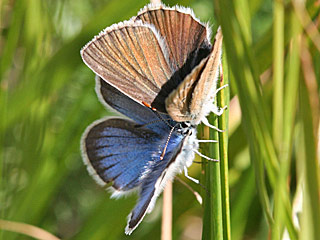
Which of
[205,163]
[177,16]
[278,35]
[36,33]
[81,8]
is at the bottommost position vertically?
[205,163]

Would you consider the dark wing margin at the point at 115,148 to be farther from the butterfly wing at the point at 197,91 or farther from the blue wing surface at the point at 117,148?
the butterfly wing at the point at 197,91

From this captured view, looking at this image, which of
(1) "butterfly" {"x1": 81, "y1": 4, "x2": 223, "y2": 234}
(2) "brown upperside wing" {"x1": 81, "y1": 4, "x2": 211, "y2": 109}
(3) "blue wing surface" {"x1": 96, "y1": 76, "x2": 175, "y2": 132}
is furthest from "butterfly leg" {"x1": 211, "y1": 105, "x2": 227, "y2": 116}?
(3) "blue wing surface" {"x1": 96, "y1": 76, "x2": 175, "y2": 132}

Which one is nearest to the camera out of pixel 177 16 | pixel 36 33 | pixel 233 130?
pixel 177 16

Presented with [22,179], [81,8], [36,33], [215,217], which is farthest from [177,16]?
[81,8]

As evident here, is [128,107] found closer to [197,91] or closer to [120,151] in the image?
[120,151]

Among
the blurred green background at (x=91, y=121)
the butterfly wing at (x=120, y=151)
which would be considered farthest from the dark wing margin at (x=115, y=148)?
the blurred green background at (x=91, y=121)

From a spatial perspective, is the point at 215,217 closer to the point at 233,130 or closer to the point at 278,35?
the point at 278,35

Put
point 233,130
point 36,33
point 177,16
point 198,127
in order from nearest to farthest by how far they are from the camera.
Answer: point 177,16 → point 198,127 → point 233,130 → point 36,33

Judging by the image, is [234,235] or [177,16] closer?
[177,16]

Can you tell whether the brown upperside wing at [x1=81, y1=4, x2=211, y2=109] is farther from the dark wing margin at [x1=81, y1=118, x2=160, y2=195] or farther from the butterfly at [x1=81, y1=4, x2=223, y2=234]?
the dark wing margin at [x1=81, y1=118, x2=160, y2=195]
